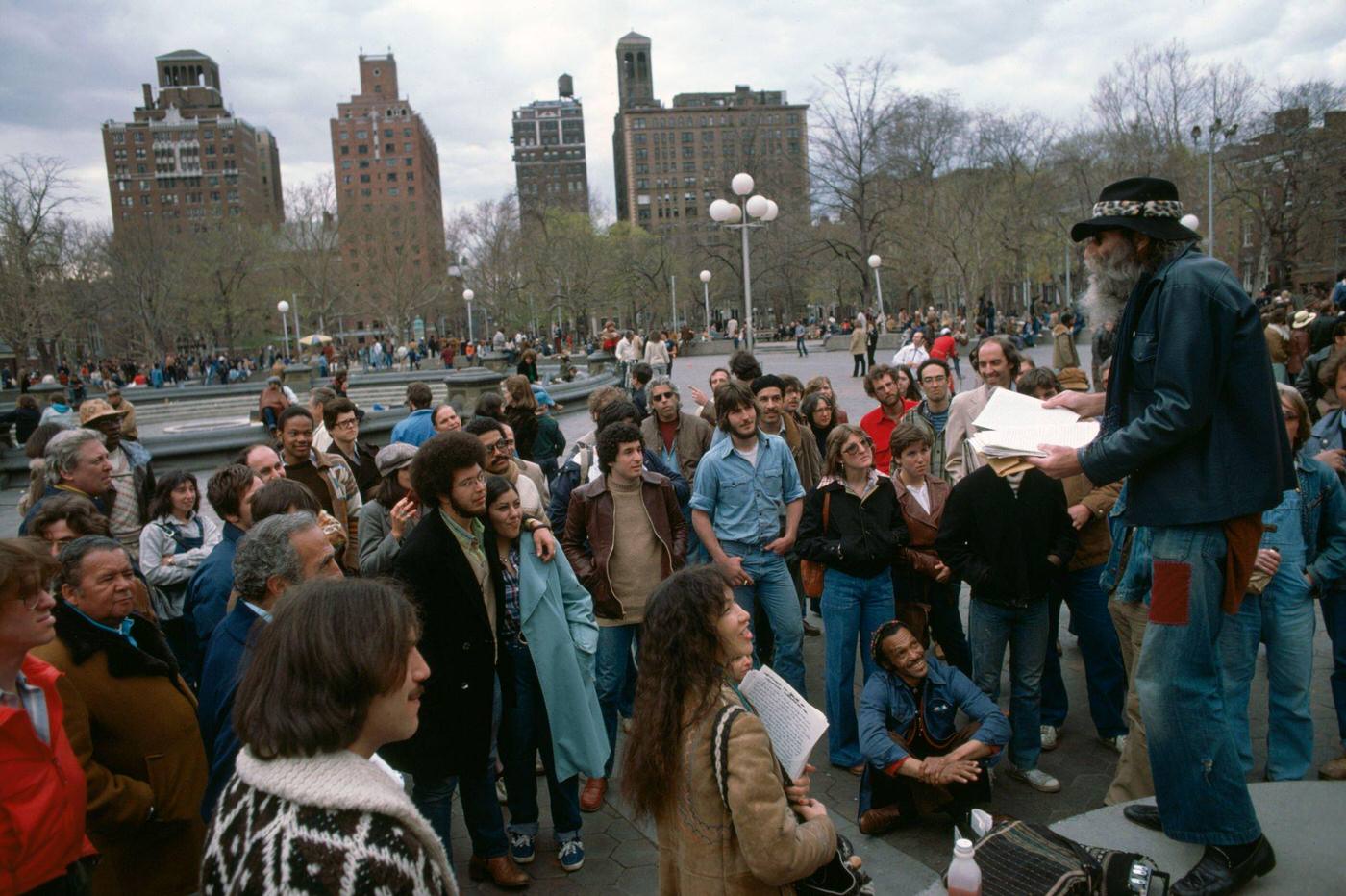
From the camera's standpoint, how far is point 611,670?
4.91 meters

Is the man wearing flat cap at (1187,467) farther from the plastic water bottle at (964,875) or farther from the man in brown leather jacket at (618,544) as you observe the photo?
the man in brown leather jacket at (618,544)

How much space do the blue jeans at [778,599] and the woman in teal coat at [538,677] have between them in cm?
131

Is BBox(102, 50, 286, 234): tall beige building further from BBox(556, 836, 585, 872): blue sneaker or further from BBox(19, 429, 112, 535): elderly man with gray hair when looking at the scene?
BBox(556, 836, 585, 872): blue sneaker

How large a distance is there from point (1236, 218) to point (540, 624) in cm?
5465

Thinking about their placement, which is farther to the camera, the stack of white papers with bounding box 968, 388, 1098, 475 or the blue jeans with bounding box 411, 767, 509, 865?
the blue jeans with bounding box 411, 767, 509, 865

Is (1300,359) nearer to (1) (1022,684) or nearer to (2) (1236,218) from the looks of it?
(1) (1022,684)

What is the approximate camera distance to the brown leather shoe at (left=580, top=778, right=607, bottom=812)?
459 cm

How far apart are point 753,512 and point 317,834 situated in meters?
3.86

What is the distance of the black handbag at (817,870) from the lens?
240 centimetres

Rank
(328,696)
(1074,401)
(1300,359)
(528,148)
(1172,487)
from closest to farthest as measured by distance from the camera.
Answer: (328,696) → (1172,487) → (1074,401) → (1300,359) → (528,148)

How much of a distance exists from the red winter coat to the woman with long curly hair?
1.48 meters

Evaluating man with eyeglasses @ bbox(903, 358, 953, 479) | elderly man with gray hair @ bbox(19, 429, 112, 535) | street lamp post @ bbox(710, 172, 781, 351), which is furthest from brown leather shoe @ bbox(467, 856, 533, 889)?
street lamp post @ bbox(710, 172, 781, 351)

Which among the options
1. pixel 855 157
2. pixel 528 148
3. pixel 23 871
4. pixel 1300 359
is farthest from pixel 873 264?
pixel 528 148

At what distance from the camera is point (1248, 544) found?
264cm
